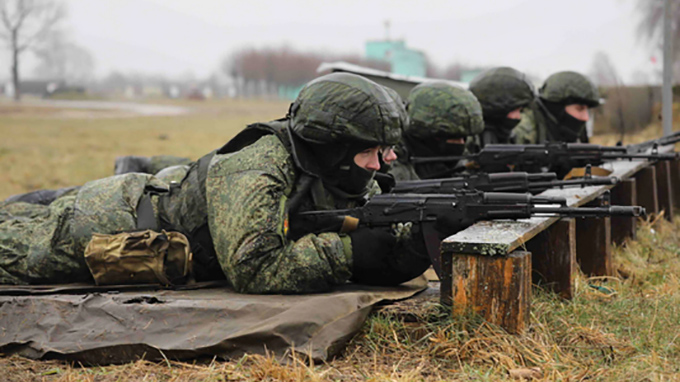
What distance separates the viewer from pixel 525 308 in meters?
3.42

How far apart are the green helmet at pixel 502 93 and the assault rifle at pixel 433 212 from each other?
13.4 ft

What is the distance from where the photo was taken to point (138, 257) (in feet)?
13.2

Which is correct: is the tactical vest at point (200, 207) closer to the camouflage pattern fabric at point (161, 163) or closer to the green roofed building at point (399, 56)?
the camouflage pattern fabric at point (161, 163)

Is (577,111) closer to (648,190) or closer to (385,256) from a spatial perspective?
(648,190)

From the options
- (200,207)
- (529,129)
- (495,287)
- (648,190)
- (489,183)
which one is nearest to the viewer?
(495,287)

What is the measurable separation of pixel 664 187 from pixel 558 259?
15.4 feet

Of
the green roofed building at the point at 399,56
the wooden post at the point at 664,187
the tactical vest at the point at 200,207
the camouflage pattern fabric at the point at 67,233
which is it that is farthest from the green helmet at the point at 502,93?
the green roofed building at the point at 399,56

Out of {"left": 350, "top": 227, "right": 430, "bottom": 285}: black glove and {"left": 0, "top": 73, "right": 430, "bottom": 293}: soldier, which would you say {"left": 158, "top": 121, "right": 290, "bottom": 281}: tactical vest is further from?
{"left": 350, "top": 227, "right": 430, "bottom": 285}: black glove

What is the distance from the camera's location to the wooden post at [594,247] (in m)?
5.07

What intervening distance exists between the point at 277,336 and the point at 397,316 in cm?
67

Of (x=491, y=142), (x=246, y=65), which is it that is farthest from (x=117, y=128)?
(x=246, y=65)

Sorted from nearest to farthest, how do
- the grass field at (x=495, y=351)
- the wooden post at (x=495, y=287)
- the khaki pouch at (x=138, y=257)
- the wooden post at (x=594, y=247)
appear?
1. the grass field at (x=495, y=351)
2. the wooden post at (x=495, y=287)
3. the khaki pouch at (x=138, y=257)
4. the wooden post at (x=594, y=247)

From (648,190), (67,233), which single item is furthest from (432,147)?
(67,233)

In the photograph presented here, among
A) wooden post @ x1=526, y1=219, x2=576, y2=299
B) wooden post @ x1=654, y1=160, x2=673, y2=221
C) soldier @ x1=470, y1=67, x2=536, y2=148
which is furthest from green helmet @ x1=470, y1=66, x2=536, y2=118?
wooden post @ x1=526, y1=219, x2=576, y2=299
